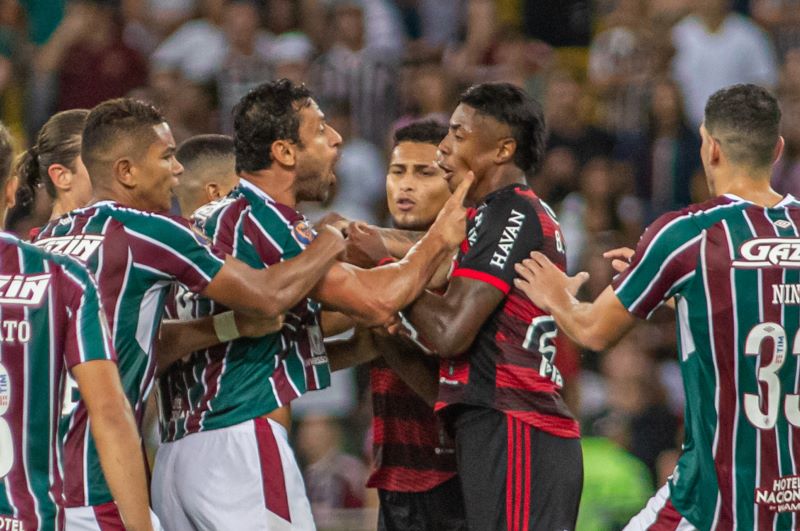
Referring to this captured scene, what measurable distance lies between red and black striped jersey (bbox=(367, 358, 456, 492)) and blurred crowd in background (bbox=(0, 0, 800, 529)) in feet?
9.24

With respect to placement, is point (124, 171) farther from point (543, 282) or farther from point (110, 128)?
point (543, 282)

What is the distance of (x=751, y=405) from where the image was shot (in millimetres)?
4730

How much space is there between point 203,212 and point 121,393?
4.88ft

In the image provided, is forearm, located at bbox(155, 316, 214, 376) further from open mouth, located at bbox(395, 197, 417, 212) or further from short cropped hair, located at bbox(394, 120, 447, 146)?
short cropped hair, located at bbox(394, 120, 447, 146)

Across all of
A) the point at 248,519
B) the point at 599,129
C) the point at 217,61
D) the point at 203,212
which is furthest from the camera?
the point at 217,61

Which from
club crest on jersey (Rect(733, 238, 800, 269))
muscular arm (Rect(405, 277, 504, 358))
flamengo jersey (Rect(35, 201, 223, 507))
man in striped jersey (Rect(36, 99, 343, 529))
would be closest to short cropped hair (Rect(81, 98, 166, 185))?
man in striped jersey (Rect(36, 99, 343, 529))

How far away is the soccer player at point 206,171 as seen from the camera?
6.30m

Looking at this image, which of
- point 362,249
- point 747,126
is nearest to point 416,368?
point 362,249

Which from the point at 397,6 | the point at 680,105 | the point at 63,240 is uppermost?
the point at 397,6

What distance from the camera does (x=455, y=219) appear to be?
5445 millimetres

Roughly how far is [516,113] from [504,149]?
0.16 meters

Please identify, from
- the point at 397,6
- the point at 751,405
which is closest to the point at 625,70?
the point at 397,6

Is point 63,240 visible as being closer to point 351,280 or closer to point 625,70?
point 351,280

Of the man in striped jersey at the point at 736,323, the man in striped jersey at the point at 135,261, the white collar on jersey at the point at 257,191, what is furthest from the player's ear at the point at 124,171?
the man in striped jersey at the point at 736,323
